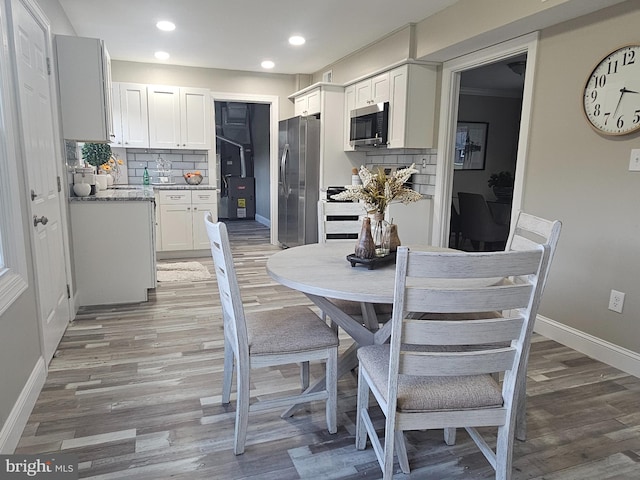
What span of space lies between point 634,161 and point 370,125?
2.59 meters

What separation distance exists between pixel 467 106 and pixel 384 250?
5226 mm

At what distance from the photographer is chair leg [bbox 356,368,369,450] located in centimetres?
179

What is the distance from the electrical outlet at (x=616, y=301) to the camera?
266 centimetres

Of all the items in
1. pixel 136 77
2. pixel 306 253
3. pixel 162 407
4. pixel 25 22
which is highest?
pixel 136 77

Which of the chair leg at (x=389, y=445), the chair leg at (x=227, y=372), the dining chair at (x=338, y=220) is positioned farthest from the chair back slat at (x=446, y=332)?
the dining chair at (x=338, y=220)

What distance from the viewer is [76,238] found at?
11.4 ft

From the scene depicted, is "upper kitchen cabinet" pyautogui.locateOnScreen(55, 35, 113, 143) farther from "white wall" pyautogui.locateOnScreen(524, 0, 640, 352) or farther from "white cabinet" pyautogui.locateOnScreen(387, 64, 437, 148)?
"white wall" pyautogui.locateOnScreen(524, 0, 640, 352)

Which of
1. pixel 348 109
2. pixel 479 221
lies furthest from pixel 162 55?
pixel 479 221

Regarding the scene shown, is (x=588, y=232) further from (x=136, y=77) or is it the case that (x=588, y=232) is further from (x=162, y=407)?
(x=136, y=77)

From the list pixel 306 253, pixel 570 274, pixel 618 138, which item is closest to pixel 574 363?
pixel 570 274

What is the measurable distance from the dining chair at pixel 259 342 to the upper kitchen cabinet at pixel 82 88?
2088 millimetres

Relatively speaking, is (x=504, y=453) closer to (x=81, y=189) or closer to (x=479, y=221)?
(x=81, y=189)

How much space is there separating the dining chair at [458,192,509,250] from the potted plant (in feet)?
3.88

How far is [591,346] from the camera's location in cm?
Result: 282
